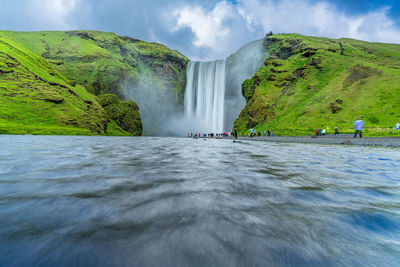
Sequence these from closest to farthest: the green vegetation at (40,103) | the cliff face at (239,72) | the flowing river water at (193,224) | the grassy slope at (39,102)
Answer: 1. the flowing river water at (193,224)
2. the green vegetation at (40,103)
3. the grassy slope at (39,102)
4. the cliff face at (239,72)

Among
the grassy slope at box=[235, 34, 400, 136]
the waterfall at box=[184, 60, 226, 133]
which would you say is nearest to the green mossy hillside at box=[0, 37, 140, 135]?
the waterfall at box=[184, 60, 226, 133]

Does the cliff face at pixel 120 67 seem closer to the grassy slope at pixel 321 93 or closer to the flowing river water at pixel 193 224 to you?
the grassy slope at pixel 321 93

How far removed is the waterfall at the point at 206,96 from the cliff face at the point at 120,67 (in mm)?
15173

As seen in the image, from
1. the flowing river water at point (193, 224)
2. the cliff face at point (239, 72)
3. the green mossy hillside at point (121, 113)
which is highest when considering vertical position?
the cliff face at point (239, 72)

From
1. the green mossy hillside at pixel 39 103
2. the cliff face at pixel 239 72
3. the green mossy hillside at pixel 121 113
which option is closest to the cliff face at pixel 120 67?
the green mossy hillside at pixel 121 113

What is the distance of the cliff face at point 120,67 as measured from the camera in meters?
105

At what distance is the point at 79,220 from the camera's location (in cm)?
209

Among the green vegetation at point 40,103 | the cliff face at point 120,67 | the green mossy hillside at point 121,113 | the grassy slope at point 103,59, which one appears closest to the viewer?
the green vegetation at point 40,103

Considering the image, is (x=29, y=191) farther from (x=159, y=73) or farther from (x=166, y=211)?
(x=159, y=73)

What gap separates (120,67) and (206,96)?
5826cm

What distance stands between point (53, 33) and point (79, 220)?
640 ft

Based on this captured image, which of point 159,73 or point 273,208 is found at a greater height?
point 159,73

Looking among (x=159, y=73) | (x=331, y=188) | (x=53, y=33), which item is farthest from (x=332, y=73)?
(x=53, y=33)

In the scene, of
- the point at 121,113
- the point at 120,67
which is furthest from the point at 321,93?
the point at 120,67
